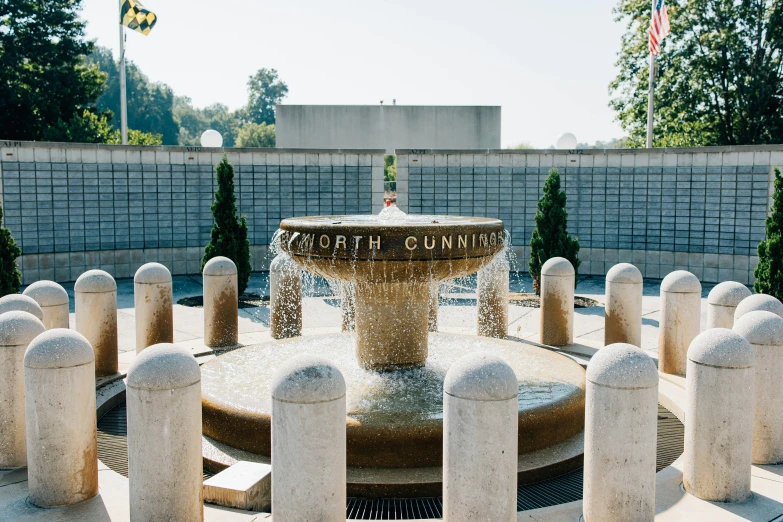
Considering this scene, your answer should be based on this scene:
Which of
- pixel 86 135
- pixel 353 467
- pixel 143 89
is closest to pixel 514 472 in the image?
pixel 353 467

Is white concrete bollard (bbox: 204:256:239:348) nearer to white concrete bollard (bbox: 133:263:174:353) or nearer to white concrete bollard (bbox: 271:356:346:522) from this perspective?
white concrete bollard (bbox: 133:263:174:353)

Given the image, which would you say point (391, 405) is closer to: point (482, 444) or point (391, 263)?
point (391, 263)

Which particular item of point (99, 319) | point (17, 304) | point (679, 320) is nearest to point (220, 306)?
point (99, 319)

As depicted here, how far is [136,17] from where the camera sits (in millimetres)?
18438

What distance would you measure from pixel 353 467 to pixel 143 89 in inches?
3023

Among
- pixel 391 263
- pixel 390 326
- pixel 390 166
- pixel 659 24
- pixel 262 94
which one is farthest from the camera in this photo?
pixel 262 94

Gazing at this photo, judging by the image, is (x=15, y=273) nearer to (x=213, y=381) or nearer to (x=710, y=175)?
(x=213, y=381)

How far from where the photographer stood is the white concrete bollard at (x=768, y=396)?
5.47 m

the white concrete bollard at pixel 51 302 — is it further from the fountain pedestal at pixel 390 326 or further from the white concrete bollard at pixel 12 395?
the fountain pedestal at pixel 390 326

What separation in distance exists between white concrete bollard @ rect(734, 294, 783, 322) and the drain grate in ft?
3.96

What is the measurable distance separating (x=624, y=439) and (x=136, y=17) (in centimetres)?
1752

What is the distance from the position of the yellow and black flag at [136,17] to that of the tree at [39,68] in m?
11.3

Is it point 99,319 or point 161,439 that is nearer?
point 161,439

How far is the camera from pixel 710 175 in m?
15.2
